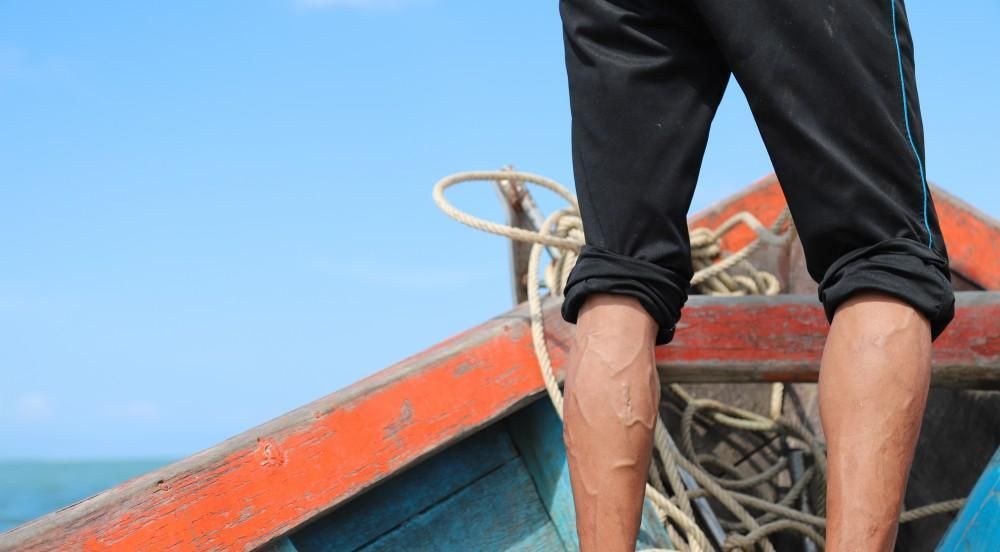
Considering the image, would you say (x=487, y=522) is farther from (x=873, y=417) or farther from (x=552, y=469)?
(x=873, y=417)

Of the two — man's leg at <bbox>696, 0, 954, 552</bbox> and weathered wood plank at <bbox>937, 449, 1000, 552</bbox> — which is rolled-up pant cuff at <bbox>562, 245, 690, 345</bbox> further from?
weathered wood plank at <bbox>937, 449, 1000, 552</bbox>

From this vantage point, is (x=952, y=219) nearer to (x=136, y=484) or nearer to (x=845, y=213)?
(x=845, y=213)

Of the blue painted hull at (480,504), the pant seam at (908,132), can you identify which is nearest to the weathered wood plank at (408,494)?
the blue painted hull at (480,504)

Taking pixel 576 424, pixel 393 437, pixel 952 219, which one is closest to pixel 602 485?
pixel 576 424

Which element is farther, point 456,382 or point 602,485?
point 456,382

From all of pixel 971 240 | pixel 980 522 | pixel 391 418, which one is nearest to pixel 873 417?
pixel 980 522

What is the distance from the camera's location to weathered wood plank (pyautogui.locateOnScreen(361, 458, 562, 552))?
1687mm

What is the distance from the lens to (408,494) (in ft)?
5.60

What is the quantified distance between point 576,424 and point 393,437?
574mm

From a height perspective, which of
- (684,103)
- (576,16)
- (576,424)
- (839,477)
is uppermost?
(576,16)

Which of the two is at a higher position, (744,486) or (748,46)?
(748,46)

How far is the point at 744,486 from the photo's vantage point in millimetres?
2061

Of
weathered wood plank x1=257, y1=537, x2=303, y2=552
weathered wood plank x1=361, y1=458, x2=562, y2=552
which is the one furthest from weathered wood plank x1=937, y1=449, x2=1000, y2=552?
weathered wood plank x1=257, y1=537, x2=303, y2=552

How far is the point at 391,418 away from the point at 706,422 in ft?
2.95
